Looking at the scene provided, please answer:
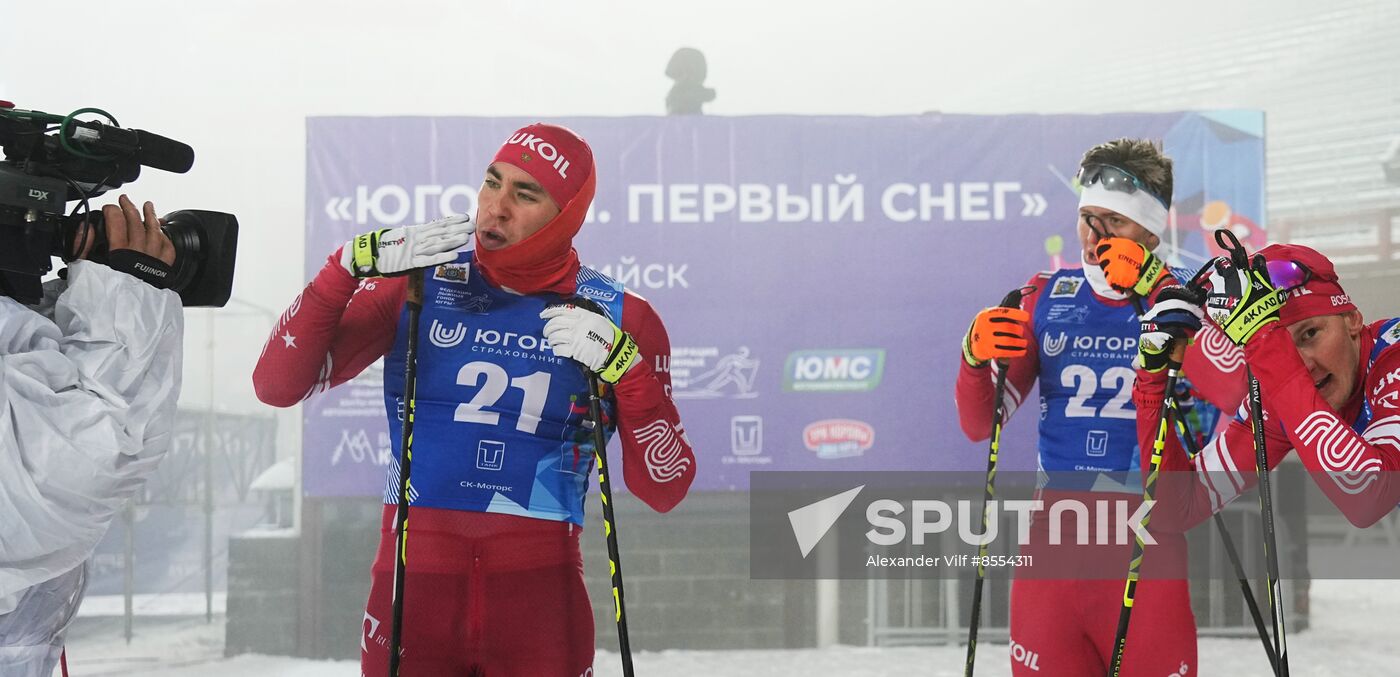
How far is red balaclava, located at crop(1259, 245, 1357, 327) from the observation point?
2248 millimetres

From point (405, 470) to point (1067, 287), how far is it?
6.11ft

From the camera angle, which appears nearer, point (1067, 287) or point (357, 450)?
point (1067, 287)

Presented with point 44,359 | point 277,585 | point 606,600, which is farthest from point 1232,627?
point 44,359

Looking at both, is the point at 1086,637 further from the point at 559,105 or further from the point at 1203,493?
the point at 559,105

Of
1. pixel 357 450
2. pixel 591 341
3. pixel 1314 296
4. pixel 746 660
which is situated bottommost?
pixel 746 660

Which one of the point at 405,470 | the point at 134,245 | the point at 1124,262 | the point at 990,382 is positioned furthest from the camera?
the point at 990,382

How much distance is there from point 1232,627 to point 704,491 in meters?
2.63

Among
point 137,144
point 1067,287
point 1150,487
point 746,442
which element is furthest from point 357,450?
point 1150,487

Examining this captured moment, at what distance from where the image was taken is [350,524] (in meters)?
5.00

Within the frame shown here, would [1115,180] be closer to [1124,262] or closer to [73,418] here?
[1124,262]

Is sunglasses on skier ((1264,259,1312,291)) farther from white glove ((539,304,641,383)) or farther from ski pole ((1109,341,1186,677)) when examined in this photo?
white glove ((539,304,641,383))

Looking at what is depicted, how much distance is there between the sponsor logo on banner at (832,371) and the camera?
5.00m

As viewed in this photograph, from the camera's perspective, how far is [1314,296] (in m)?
2.25

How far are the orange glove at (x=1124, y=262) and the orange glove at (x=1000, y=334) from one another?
25cm
